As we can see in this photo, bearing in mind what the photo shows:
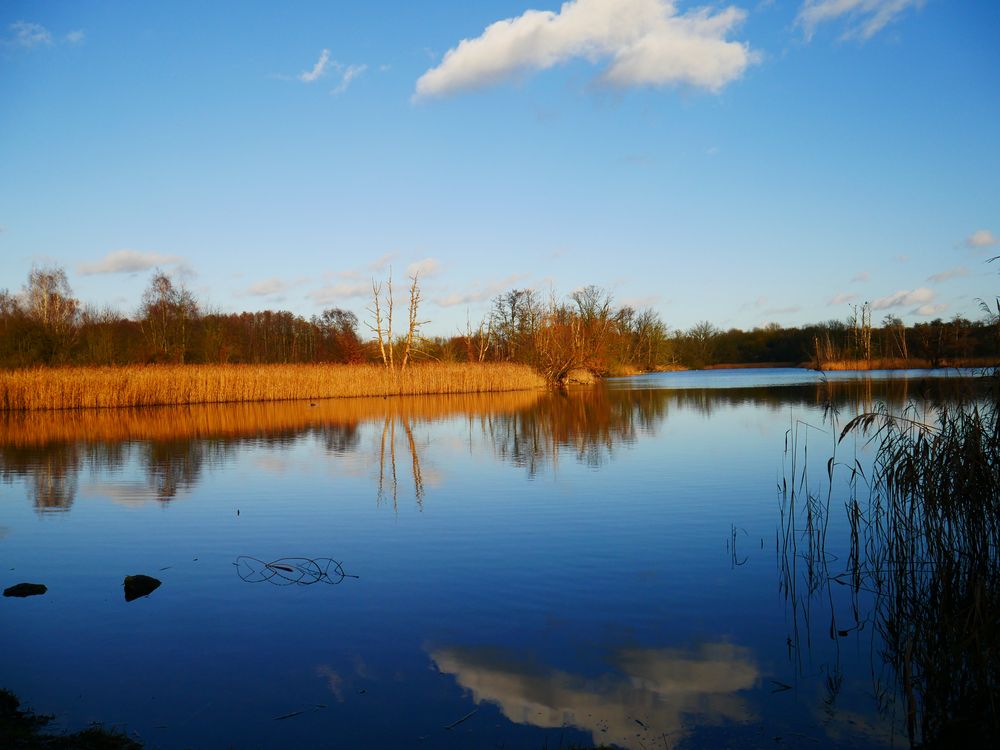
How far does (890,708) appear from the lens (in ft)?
11.2

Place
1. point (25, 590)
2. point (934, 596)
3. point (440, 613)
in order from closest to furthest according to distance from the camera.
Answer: point (934, 596)
point (440, 613)
point (25, 590)

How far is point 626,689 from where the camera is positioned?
11.9ft

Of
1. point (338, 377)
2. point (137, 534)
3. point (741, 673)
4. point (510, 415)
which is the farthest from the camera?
point (338, 377)

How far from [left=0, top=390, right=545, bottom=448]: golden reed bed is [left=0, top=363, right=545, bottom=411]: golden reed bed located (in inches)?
26.4

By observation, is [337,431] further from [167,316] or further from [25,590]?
[167,316]

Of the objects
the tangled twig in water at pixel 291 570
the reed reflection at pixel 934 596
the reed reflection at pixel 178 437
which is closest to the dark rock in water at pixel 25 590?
the tangled twig in water at pixel 291 570

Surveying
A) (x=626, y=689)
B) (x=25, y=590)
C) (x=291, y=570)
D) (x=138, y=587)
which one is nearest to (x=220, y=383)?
(x=25, y=590)

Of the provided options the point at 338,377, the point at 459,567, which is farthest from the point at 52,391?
the point at 459,567

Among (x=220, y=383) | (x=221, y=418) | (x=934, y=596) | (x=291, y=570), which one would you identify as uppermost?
(x=220, y=383)

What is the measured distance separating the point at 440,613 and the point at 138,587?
2.33 m

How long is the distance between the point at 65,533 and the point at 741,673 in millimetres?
6653

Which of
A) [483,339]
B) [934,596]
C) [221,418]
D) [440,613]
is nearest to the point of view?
[934,596]

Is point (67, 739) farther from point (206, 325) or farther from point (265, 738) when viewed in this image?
point (206, 325)

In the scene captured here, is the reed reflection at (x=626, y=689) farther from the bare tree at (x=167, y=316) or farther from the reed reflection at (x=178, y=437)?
the bare tree at (x=167, y=316)
